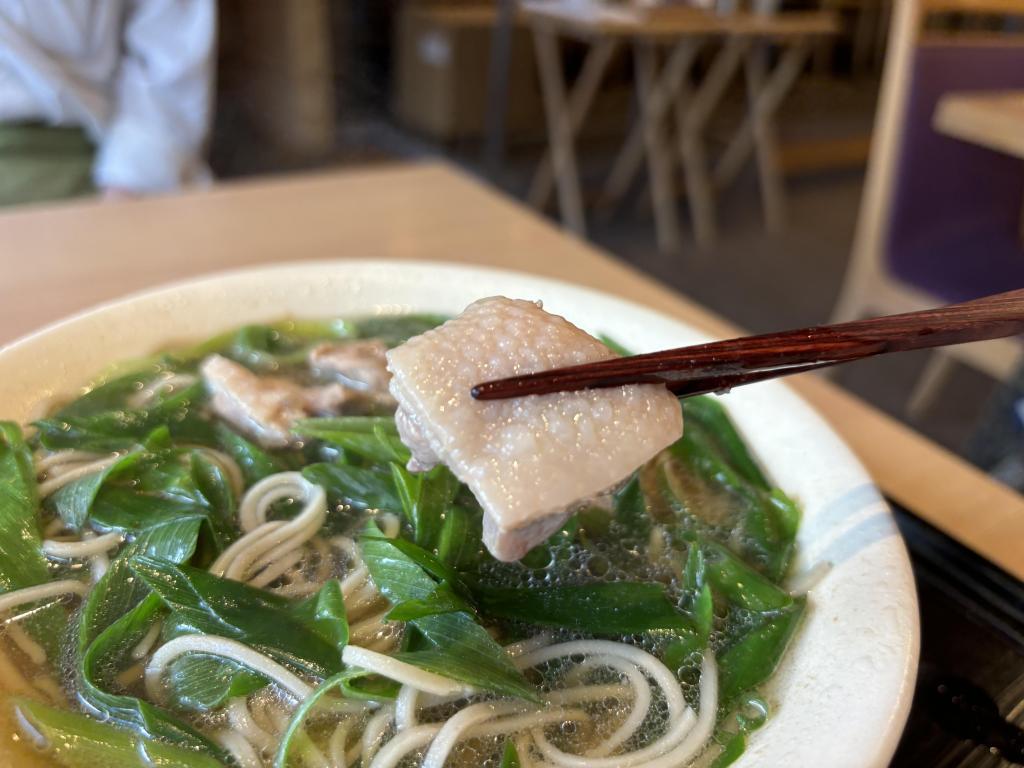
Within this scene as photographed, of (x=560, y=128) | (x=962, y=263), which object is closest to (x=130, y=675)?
(x=962, y=263)

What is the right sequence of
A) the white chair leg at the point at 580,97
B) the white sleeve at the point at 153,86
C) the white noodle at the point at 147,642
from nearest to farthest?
1. the white noodle at the point at 147,642
2. the white sleeve at the point at 153,86
3. the white chair leg at the point at 580,97

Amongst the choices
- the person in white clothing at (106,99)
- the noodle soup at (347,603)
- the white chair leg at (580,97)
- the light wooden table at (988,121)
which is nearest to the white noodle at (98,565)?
the noodle soup at (347,603)

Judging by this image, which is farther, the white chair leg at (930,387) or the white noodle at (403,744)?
the white chair leg at (930,387)

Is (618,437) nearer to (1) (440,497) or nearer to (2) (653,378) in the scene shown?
(2) (653,378)

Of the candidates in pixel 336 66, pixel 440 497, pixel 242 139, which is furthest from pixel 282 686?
pixel 336 66

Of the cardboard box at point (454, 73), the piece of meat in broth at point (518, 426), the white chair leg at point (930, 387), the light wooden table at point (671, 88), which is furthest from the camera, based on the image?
the cardboard box at point (454, 73)

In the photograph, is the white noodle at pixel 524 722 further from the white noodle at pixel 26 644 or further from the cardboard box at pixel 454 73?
the cardboard box at pixel 454 73

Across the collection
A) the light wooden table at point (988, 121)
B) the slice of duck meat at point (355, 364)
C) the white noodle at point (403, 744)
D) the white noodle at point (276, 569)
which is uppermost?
the light wooden table at point (988, 121)
